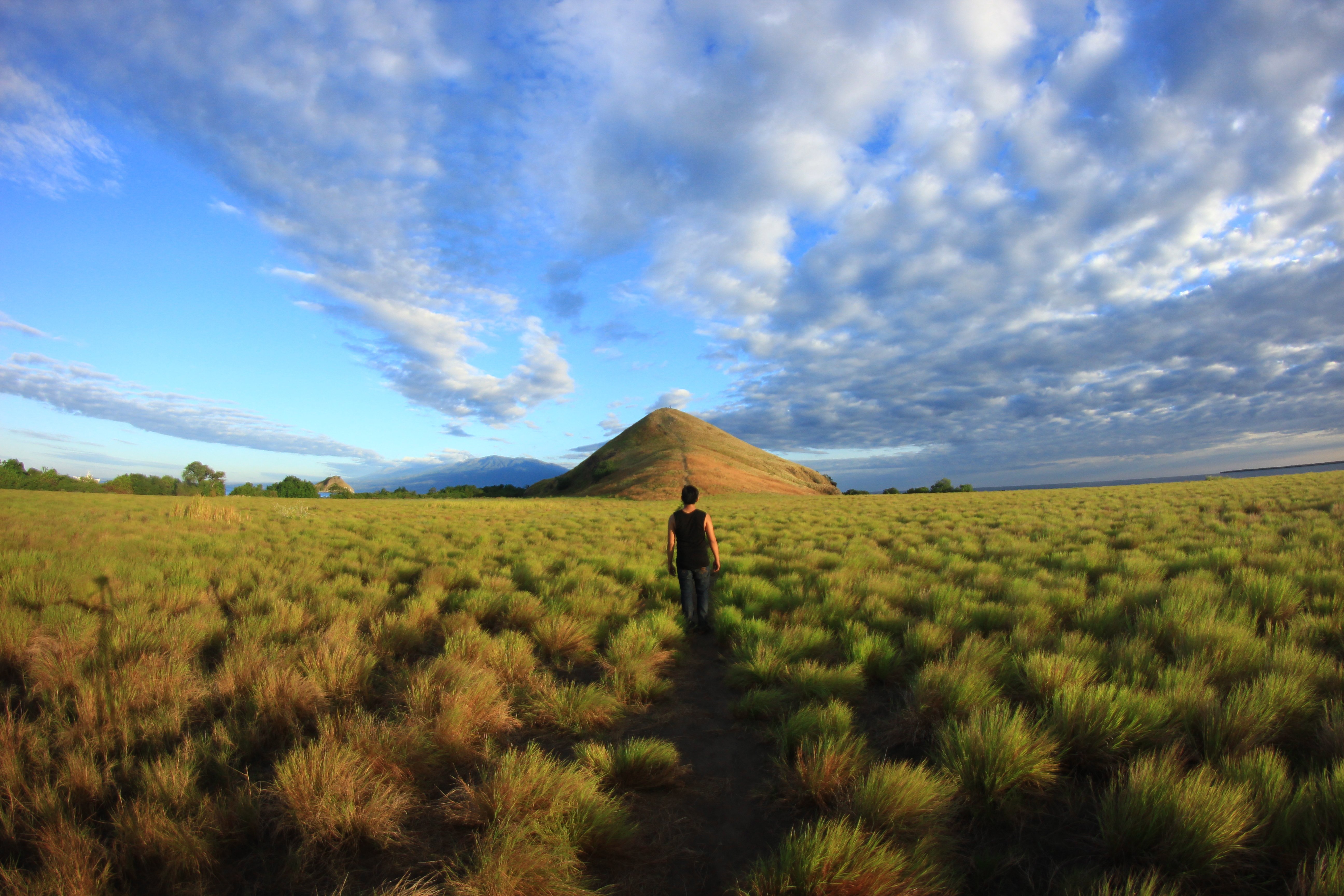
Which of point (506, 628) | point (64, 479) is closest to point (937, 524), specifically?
point (506, 628)

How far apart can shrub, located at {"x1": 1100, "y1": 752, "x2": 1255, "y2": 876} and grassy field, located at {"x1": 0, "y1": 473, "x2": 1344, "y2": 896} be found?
0.01m

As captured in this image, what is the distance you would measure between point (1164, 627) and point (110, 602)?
1179 centimetres

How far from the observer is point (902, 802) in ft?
8.79

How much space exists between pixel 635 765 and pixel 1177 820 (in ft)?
9.20

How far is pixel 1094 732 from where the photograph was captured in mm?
3285

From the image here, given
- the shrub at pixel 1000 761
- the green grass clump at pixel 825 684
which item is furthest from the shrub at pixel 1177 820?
the green grass clump at pixel 825 684

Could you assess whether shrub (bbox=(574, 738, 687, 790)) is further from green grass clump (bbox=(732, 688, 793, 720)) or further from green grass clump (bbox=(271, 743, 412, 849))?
green grass clump (bbox=(271, 743, 412, 849))

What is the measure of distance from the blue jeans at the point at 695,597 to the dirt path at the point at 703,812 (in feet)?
7.10

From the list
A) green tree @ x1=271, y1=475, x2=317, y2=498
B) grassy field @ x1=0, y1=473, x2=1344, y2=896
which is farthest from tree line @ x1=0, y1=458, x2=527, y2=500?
grassy field @ x1=0, y1=473, x2=1344, y2=896

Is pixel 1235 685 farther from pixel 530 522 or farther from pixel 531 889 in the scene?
pixel 530 522

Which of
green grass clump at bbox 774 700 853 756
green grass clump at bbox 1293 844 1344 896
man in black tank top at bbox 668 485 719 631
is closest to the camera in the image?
green grass clump at bbox 1293 844 1344 896

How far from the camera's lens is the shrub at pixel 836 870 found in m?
2.24

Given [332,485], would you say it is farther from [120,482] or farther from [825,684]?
[825,684]

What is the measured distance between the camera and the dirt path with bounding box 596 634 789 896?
262 cm
